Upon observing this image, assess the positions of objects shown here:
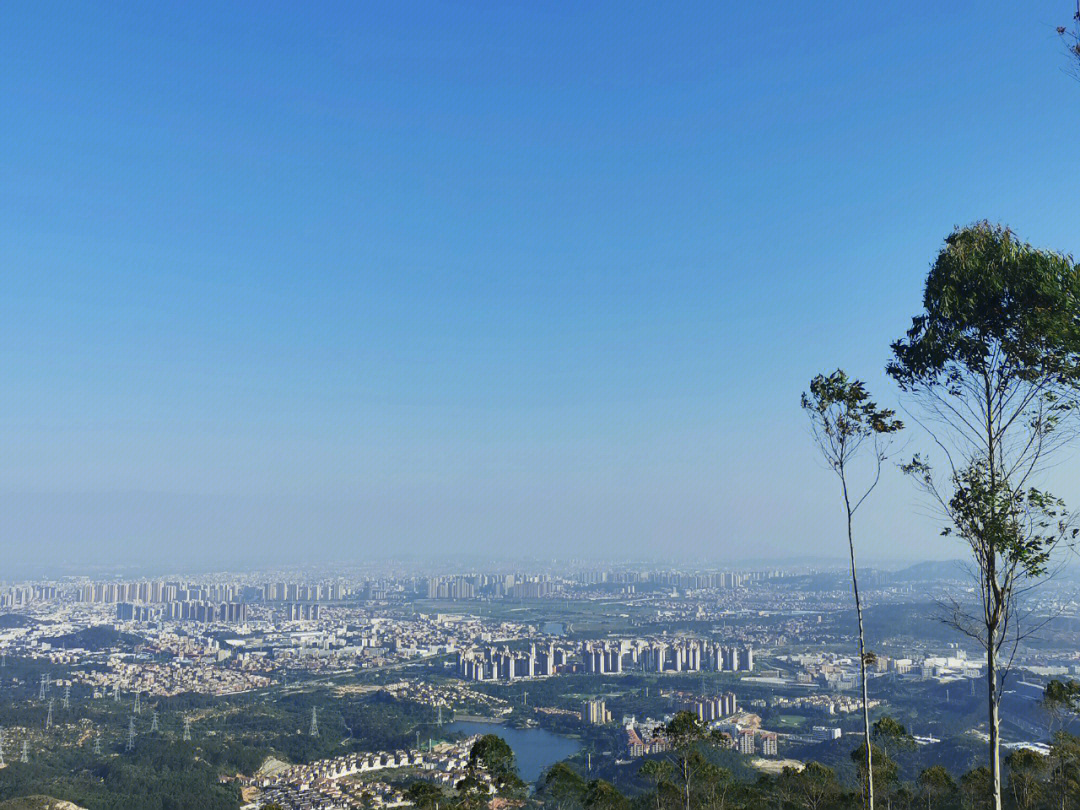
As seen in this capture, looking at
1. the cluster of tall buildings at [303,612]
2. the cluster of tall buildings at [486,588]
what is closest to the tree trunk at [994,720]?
the cluster of tall buildings at [303,612]

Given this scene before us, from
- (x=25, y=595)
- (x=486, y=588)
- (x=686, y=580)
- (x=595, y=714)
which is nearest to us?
(x=595, y=714)

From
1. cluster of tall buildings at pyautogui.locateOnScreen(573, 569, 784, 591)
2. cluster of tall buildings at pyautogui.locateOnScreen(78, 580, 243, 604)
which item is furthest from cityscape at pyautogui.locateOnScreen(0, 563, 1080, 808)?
cluster of tall buildings at pyautogui.locateOnScreen(573, 569, 784, 591)

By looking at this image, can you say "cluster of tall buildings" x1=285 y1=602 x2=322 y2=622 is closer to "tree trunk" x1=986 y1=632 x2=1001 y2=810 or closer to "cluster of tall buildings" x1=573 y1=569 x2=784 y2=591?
"cluster of tall buildings" x1=573 y1=569 x2=784 y2=591

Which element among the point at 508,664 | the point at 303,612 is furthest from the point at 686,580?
the point at 508,664

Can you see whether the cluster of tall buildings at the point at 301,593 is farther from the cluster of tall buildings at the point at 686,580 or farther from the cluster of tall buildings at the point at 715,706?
the cluster of tall buildings at the point at 715,706

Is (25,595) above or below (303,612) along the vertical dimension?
above

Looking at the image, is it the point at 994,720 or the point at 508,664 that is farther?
the point at 508,664

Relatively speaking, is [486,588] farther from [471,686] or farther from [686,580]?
[471,686]
